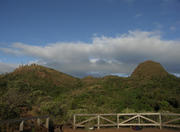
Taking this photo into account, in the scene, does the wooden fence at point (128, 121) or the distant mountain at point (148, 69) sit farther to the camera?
the distant mountain at point (148, 69)

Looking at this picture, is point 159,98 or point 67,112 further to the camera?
point 159,98

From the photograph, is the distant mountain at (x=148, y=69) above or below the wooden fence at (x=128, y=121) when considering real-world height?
above

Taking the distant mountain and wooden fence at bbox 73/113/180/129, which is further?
the distant mountain

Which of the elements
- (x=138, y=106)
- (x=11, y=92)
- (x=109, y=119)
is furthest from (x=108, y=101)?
(x=11, y=92)

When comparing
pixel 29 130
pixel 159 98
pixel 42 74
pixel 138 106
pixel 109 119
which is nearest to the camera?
pixel 29 130

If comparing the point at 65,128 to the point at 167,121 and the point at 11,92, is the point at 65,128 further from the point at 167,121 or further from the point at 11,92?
the point at 167,121

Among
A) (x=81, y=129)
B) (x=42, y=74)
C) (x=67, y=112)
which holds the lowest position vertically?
(x=81, y=129)

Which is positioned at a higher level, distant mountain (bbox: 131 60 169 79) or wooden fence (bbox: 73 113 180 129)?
distant mountain (bbox: 131 60 169 79)

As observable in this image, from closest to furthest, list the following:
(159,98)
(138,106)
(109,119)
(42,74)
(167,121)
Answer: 1. (167,121)
2. (109,119)
3. (138,106)
4. (159,98)
5. (42,74)

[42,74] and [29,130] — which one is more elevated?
[42,74]

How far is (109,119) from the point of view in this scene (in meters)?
15.9

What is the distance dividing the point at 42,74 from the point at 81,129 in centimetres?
3219

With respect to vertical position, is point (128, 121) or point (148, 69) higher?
point (148, 69)

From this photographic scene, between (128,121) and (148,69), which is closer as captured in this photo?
(128,121)
